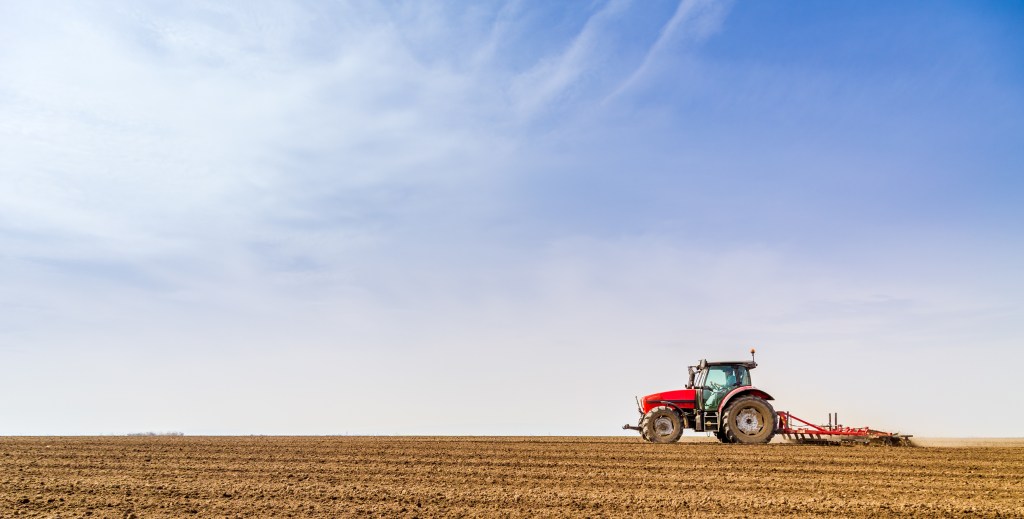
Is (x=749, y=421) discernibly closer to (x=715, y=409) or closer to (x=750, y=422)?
(x=750, y=422)

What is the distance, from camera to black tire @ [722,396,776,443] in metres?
17.7

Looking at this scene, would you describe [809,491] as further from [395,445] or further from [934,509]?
[395,445]

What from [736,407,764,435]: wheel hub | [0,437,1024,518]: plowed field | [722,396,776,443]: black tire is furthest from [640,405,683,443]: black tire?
[736,407,764,435]: wheel hub

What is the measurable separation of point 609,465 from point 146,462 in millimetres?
8326

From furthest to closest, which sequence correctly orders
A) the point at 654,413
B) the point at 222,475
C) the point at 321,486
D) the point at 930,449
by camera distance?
the point at 654,413, the point at 930,449, the point at 222,475, the point at 321,486

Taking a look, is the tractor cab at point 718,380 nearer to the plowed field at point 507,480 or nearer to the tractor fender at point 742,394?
the tractor fender at point 742,394

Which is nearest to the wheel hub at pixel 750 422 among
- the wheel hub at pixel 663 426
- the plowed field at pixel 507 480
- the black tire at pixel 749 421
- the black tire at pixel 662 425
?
the black tire at pixel 749 421

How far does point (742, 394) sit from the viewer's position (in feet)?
59.6

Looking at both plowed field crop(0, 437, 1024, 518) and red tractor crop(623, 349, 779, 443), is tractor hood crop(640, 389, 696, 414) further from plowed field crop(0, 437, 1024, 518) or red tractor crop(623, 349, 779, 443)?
plowed field crop(0, 437, 1024, 518)

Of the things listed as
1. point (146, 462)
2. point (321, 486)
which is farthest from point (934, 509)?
point (146, 462)

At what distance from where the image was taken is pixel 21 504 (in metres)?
9.73

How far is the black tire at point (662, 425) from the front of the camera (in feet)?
60.3

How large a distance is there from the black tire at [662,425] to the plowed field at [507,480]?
1.22m

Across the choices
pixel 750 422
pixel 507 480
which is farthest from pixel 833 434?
pixel 507 480
